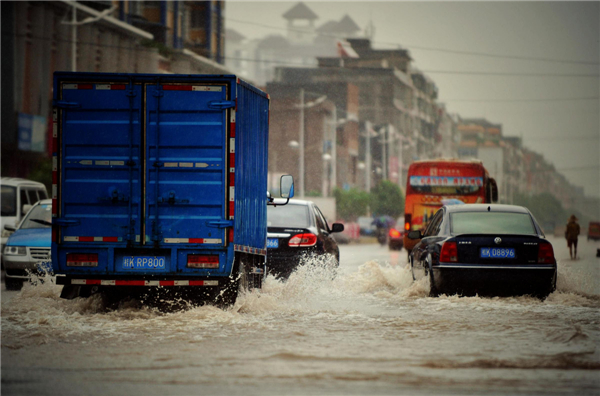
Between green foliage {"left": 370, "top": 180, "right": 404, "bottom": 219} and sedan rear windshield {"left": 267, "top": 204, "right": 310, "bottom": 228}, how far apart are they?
3062 inches

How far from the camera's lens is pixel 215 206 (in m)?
10.9

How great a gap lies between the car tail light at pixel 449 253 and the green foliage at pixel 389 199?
80.4 metres

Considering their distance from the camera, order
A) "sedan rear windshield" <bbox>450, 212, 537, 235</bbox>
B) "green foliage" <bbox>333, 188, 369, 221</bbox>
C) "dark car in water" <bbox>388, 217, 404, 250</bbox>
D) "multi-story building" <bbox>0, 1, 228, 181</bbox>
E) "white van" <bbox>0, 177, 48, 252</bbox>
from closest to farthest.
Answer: "sedan rear windshield" <bbox>450, 212, 537, 235</bbox>, "white van" <bbox>0, 177, 48, 252</bbox>, "dark car in water" <bbox>388, 217, 404, 250</bbox>, "multi-story building" <bbox>0, 1, 228, 181</bbox>, "green foliage" <bbox>333, 188, 369, 221</bbox>

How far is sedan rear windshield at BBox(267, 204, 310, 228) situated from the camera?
15.4 meters

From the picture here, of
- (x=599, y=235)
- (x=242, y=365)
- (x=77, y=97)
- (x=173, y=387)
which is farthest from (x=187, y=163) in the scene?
(x=599, y=235)

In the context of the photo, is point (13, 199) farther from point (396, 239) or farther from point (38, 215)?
point (396, 239)

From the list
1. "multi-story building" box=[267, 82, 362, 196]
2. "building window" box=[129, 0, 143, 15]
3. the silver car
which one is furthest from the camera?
"multi-story building" box=[267, 82, 362, 196]

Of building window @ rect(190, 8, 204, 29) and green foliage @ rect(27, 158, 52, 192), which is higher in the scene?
building window @ rect(190, 8, 204, 29)

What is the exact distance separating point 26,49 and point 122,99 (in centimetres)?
3640

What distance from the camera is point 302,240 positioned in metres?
14.9

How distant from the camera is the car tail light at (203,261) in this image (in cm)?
1093

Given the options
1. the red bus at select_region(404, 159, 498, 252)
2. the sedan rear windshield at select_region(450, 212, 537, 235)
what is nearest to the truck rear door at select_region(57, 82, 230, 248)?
the sedan rear windshield at select_region(450, 212, 537, 235)

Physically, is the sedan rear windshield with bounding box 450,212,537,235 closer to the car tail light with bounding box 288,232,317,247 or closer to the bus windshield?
the car tail light with bounding box 288,232,317,247

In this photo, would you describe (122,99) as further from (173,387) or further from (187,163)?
(173,387)
